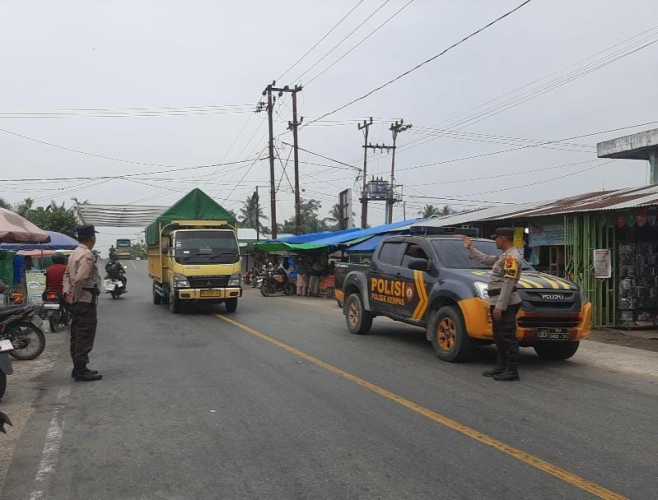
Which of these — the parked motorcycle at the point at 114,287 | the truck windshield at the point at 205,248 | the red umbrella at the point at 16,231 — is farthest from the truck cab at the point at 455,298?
the parked motorcycle at the point at 114,287

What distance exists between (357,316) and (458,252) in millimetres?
2873

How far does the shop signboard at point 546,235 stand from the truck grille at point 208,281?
763 centimetres

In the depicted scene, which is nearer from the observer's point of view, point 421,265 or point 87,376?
point 87,376

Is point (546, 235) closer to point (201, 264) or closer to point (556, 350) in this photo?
point (556, 350)

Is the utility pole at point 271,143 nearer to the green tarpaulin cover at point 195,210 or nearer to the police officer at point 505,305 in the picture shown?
the green tarpaulin cover at point 195,210

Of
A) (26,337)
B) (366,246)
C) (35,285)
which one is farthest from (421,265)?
(35,285)

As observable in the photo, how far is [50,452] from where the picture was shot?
4.85m

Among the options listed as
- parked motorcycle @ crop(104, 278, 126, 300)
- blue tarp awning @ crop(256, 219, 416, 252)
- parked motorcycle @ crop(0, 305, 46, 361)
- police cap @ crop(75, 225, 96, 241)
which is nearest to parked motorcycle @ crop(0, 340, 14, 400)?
police cap @ crop(75, 225, 96, 241)

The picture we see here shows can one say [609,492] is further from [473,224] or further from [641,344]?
[473,224]

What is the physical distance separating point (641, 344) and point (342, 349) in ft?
18.0

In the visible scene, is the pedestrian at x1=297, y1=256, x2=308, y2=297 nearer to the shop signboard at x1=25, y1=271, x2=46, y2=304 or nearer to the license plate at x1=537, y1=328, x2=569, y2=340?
the shop signboard at x1=25, y1=271, x2=46, y2=304

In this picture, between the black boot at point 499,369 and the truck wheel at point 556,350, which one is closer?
the black boot at point 499,369

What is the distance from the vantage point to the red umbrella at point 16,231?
10469mm

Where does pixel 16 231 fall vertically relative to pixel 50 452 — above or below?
above
